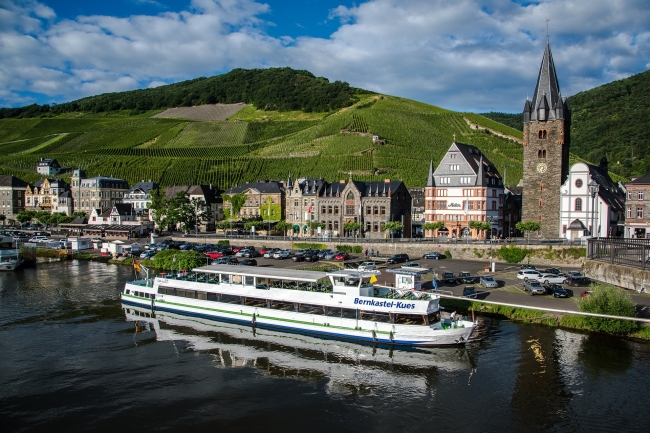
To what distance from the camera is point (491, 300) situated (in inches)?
1737

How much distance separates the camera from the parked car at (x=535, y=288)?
4512 centimetres

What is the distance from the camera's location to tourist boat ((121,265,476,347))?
36.3 meters

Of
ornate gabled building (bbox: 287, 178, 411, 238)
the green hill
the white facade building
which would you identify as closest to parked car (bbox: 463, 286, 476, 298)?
the white facade building

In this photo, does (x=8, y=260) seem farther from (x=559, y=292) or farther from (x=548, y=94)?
(x=548, y=94)

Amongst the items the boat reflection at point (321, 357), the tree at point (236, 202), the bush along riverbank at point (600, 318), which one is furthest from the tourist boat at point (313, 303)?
the tree at point (236, 202)

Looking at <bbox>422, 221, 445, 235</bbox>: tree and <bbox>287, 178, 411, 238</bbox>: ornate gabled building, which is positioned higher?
<bbox>287, 178, 411, 238</bbox>: ornate gabled building

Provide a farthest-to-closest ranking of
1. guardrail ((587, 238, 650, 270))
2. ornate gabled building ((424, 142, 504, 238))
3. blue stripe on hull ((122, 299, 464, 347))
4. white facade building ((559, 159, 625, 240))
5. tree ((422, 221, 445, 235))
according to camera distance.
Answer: tree ((422, 221, 445, 235)) < ornate gabled building ((424, 142, 504, 238)) < white facade building ((559, 159, 625, 240)) < guardrail ((587, 238, 650, 270)) < blue stripe on hull ((122, 299, 464, 347))

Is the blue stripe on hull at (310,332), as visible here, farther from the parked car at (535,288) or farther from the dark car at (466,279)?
the dark car at (466,279)

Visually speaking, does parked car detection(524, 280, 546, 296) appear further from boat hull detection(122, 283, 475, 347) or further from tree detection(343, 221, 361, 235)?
tree detection(343, 221, 361, 235)

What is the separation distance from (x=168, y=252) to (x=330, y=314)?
33409 millimetres

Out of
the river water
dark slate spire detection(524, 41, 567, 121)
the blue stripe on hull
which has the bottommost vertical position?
the river water

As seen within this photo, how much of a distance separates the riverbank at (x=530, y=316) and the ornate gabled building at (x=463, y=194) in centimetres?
3747

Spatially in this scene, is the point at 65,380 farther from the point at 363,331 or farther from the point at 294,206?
the point at 294,206

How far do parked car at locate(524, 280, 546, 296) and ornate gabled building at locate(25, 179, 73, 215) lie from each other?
121 metres
